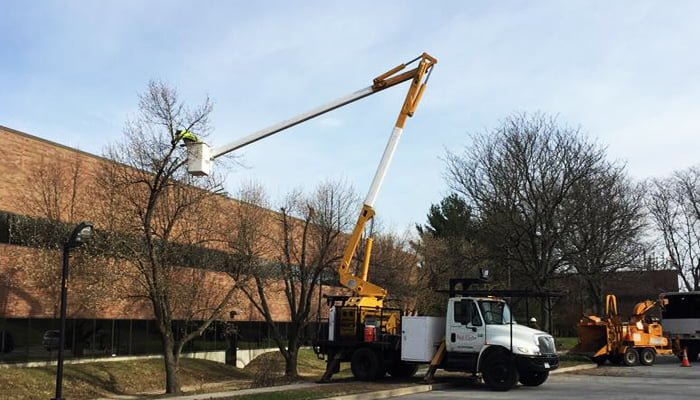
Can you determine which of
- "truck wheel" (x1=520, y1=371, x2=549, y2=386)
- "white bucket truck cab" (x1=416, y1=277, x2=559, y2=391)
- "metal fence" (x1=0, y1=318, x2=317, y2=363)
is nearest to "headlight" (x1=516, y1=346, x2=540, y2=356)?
"white bucket truck cab" (x1=416, y1=277, x2=559, y2=391)

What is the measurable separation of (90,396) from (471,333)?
14.1m

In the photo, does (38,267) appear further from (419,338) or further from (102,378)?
(419,338)

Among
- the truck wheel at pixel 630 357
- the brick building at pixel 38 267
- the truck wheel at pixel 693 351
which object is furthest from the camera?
the truck wheel at pixel 693 351

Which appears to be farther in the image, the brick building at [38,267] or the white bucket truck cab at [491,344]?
the brick building at [38,267]

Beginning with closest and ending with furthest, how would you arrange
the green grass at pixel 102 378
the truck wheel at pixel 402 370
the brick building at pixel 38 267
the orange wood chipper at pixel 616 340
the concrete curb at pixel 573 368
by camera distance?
the truck wheel at pixel 402 370
the green grass at pixel 102 378
the brick building at pixel 38 267
the concrete curb at pixel 573 368
the orange wood chipper at pixel 616 340

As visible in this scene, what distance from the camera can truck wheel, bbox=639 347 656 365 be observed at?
101 feet

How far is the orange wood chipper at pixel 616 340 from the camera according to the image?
30578mm

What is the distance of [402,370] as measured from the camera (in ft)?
71.9

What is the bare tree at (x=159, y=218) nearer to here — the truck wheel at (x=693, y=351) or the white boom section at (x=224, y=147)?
the white boom section at (x=224, y=147)

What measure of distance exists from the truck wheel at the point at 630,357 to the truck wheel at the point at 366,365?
1479 cm

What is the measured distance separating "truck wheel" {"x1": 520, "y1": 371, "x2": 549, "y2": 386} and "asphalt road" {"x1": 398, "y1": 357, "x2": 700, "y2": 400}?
0.25 metres

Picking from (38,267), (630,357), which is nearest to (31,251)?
(38,267)

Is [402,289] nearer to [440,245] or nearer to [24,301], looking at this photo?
[440,245]

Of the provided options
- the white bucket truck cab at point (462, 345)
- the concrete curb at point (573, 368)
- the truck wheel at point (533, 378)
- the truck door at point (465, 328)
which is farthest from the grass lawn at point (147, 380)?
the truck wheel at point (533, 378)
